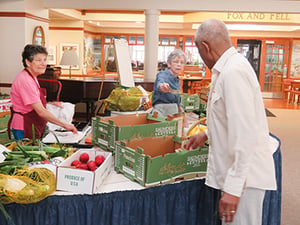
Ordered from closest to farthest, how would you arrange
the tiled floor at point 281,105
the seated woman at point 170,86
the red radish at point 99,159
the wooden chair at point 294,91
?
the red radish at point 99,159, the seated woman at point 170,86, the tiled floor at point 281,105, the wooden chair at point 294,91

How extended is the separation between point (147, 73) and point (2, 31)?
3420 mm

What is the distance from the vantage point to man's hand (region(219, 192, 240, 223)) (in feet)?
5.05

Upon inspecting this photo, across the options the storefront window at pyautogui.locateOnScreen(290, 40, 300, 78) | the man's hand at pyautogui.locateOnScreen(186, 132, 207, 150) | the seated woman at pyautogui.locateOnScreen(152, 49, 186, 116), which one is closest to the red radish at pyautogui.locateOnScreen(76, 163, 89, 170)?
the man's hand at pyautogui.locateOnScreen(186, 132, 207, 150)

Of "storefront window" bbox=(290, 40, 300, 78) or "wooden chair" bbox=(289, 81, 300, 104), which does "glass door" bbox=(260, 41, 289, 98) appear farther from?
"wooden chair" bbox=(289, 81, 300, 104)

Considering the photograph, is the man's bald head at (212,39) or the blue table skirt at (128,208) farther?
the blue table skirt at (128,208)

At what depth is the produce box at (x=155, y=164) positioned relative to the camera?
1945 mm

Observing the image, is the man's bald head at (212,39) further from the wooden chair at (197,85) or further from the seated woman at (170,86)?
the wooden chair at (197,85)

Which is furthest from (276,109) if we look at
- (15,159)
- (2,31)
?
(15,159)

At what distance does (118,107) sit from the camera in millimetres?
3891

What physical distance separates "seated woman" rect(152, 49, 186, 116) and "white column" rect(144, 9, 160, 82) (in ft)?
16.0

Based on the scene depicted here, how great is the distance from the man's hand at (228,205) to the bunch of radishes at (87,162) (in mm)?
753

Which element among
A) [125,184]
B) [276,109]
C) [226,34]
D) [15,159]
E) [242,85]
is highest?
[226,34]

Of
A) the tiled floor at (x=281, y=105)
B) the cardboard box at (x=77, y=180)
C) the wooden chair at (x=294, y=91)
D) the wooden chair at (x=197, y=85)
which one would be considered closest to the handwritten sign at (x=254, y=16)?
the wooden chair at (x=197, y=85)

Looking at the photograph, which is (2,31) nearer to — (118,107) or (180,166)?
(118,107)
